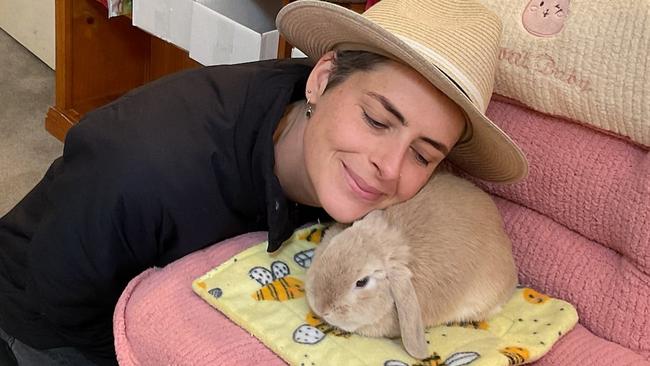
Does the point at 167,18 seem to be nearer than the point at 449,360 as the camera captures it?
No

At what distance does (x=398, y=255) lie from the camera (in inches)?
39.0

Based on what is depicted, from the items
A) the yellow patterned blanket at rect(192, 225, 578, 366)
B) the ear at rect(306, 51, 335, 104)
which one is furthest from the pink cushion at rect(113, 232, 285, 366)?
the ear at rect(306, 51, 335, 104)

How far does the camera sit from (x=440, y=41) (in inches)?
38.8

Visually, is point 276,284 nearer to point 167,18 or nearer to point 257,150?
point 257,150

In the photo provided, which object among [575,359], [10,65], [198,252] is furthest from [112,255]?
[10,65]

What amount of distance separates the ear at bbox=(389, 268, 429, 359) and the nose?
13 cm

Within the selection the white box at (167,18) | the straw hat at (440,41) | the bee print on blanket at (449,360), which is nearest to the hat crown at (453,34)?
the straw hat at (440,41)

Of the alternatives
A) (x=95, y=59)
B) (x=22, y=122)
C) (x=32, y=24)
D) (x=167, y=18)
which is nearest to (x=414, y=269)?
(x=167, y=18)

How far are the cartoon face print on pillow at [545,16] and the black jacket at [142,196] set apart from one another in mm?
373

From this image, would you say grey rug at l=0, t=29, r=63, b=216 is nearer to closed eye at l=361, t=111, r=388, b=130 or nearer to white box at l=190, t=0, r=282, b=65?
white box at l=190, t=0, r=282, b=65

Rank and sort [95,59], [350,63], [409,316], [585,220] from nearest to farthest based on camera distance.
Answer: [409,316] < [350,63] < [585,220] < [95,59]

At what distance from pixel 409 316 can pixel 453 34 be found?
1.25 ft

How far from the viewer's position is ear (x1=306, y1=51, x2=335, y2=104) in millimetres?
1078

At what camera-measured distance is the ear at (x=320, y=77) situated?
108cm
